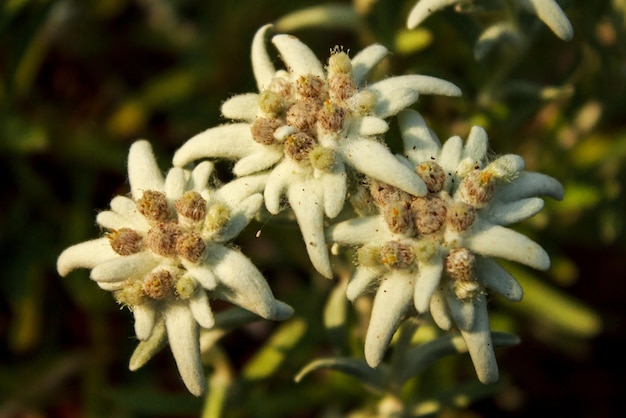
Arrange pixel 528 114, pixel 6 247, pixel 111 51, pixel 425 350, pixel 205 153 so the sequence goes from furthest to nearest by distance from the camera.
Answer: pixel 111 51 < pixel 6 247 < pixel 528 114 < pixel 425 350 < pixel 205 153

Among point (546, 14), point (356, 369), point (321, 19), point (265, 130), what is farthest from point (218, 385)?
point (546, 14)

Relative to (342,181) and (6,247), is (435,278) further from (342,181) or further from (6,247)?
(6,247)

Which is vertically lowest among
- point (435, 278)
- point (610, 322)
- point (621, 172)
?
point (610, 322)

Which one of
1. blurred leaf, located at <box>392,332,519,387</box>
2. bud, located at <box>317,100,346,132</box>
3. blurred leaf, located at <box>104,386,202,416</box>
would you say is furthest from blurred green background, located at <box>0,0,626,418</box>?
bud, located at <box>317,100,346,132</box>

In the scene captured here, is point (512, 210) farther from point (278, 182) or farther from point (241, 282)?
point (241, 282)

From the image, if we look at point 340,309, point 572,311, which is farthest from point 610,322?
point 340,309

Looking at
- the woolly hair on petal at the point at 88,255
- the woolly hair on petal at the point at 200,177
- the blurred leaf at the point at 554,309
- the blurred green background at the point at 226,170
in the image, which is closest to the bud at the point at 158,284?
the woolly hair on petal at the point at 88,255

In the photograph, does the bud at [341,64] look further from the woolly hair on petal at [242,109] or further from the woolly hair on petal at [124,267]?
the woolly hair on petal at [124,267]
